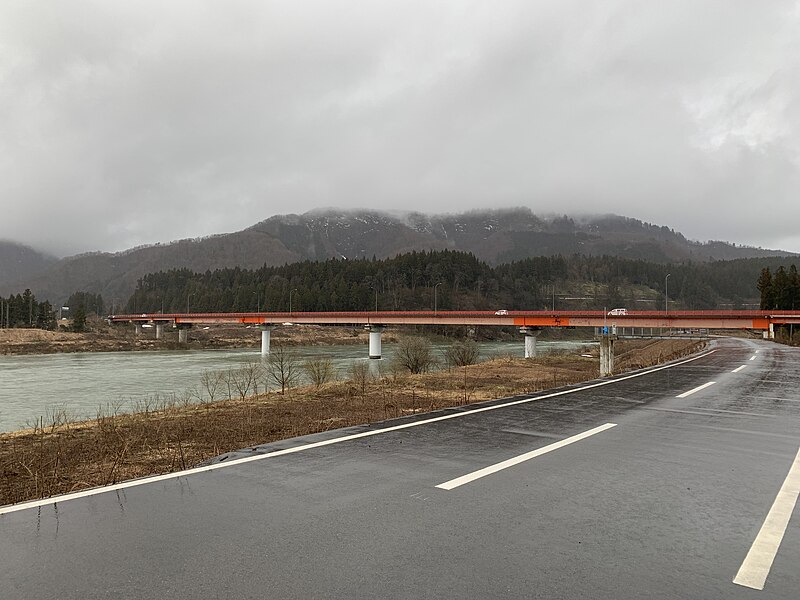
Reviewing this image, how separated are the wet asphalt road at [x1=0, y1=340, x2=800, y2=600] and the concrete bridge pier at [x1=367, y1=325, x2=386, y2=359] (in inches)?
2540

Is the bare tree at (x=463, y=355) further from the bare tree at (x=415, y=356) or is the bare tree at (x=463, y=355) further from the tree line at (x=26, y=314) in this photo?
the tree line at (x=26, y=314)

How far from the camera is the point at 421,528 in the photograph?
4910mm

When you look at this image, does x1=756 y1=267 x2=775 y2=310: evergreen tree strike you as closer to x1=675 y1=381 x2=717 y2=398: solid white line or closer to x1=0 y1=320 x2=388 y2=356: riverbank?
x1=0 y1=320 x2=388 y2=356: riverbank

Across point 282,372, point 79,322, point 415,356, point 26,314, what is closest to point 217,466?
point 282,372

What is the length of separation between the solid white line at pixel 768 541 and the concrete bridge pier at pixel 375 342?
217ft

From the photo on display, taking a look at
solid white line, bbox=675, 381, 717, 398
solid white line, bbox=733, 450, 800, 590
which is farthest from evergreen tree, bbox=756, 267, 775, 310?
solid white line, bbox=733, 450, 800, 590

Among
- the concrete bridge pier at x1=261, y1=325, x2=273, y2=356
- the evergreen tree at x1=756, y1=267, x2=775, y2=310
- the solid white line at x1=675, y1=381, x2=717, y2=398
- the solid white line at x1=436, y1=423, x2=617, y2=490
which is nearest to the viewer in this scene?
the solid white line at x1=436, y1=423, x2=617, y2=490

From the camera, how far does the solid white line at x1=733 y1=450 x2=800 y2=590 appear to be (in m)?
3.98

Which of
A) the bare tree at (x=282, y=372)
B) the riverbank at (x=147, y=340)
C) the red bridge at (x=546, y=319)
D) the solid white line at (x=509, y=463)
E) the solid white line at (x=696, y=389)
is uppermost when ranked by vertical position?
the red bridge at (x=546, y=319)

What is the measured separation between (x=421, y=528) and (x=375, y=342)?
72007 mm

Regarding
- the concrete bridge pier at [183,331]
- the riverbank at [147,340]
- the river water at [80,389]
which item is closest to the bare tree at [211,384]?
the river water at [80,389]

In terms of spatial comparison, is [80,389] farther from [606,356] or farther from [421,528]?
[421,528]

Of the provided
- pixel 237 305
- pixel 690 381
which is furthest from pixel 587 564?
pixel 237 305

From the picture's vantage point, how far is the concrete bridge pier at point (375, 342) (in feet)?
243
